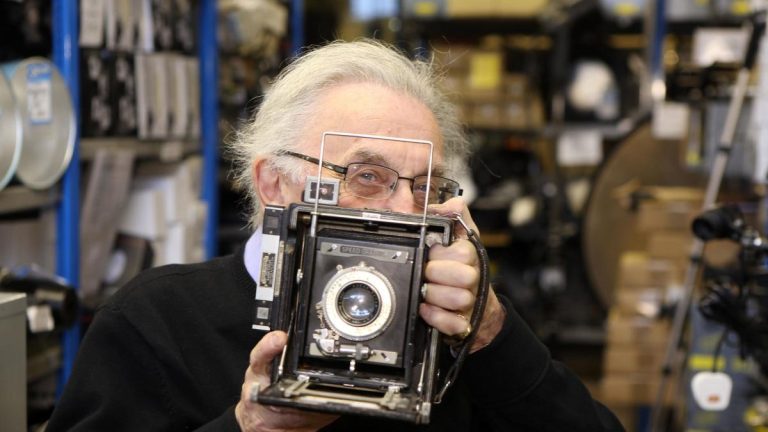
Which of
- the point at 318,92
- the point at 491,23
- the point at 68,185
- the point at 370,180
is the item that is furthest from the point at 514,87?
the point at 370,180

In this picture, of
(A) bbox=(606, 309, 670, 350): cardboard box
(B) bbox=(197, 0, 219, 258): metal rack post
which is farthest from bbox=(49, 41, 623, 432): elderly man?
(A) bbox=(606, 309, 670, 350): cardboard box

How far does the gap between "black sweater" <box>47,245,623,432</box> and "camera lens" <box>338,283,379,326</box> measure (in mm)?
277

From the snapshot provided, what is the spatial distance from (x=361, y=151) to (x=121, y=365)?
0.52 meters

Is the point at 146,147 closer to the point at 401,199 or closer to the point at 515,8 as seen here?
the point at 401,199

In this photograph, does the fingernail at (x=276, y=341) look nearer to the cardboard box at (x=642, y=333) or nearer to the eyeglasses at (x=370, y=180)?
the eyeglasses at (x=370, y=180)

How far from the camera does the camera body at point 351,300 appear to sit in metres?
1.42

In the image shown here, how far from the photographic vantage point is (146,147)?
3346 mm

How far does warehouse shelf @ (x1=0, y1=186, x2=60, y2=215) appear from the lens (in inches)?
93.7

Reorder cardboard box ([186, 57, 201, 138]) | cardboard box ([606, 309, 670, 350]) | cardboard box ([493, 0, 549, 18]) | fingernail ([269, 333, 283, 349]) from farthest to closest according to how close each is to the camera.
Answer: cardboard box ([493, 0, 549, 18]) → cardboard box ([606, 309, 670, 350]) → cardboard box ([186, 57, 201, 138]) → fingernail ([269, 333, 283, 349])

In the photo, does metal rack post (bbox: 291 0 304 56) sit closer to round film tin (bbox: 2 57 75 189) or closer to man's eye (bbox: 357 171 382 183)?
round film tin (bbox: 2 57 75 189)

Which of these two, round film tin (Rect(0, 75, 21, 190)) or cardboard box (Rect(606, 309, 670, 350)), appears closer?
round film tin (Rect(0, 75, 21, 190))

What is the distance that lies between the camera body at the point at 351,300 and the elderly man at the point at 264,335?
6 centimetres

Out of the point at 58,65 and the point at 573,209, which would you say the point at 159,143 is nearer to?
the point at 58,65

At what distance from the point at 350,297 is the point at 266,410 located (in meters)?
0.20
